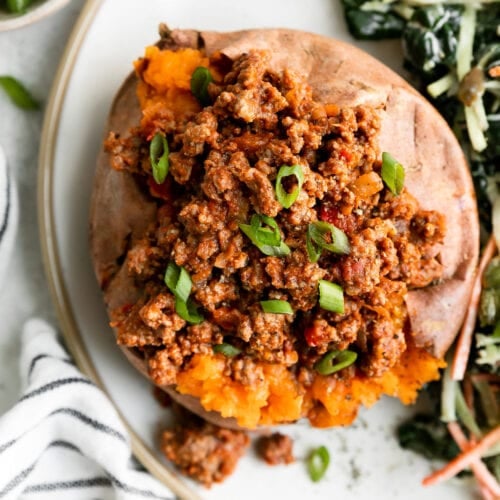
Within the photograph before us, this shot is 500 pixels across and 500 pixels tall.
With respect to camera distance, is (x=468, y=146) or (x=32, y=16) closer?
(x=32, y=16)

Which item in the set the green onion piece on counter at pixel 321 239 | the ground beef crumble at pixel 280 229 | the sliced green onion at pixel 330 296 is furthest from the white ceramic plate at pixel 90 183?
the green onion piece on counter at pixel 321 239

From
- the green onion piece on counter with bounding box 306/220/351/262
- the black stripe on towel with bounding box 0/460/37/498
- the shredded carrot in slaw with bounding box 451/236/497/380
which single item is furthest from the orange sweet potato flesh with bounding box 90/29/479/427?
the black stripe on towel with bounding box 0/460/37/498

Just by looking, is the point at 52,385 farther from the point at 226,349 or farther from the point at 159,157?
the point at 159,157

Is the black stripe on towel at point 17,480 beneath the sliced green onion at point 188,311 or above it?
beneath

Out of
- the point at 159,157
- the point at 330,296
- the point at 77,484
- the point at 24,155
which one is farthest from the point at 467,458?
the point at 24,155

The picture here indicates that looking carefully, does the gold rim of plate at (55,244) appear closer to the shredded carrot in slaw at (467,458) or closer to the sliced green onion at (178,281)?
the sliced green onion at (178,281)

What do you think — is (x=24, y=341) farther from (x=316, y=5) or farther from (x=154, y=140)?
(x=316, y=5)

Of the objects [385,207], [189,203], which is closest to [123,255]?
[189,203]
